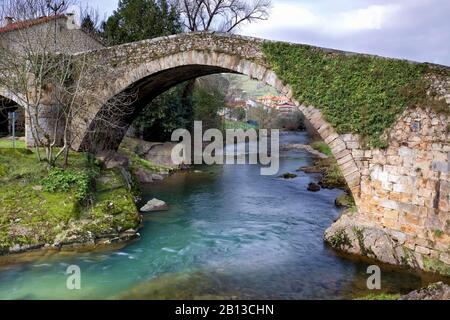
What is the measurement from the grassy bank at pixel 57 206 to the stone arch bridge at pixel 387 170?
13.1 feet

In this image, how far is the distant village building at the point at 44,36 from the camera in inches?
454

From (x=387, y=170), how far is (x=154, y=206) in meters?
6.69

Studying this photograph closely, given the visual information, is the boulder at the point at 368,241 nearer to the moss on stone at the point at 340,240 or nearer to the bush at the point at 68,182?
the moss on stone at the point at 340,240

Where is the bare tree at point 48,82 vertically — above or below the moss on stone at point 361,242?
above

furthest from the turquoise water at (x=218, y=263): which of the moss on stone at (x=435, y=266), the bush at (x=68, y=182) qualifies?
the bush at (x=68, y=182)

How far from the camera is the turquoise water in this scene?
719cm

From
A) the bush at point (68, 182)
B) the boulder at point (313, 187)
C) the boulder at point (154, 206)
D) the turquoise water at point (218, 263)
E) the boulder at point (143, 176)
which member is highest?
the bush at point (68, 182)

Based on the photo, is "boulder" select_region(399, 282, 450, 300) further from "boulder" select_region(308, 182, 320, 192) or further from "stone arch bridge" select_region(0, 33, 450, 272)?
"boulder" select_region(308, 182, 320, 192)

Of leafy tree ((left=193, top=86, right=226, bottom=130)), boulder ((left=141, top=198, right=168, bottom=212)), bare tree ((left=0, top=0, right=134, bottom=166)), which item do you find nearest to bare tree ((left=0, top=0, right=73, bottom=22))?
bare tree ((left=0, top=0, right=134, bottom=166))

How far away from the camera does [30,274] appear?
7.68 metres

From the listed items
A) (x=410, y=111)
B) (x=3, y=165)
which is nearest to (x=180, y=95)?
(x=3, y=165)

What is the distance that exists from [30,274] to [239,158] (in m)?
16.1

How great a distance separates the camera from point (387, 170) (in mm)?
8578

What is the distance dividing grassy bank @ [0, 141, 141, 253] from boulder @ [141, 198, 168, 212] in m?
1.18
